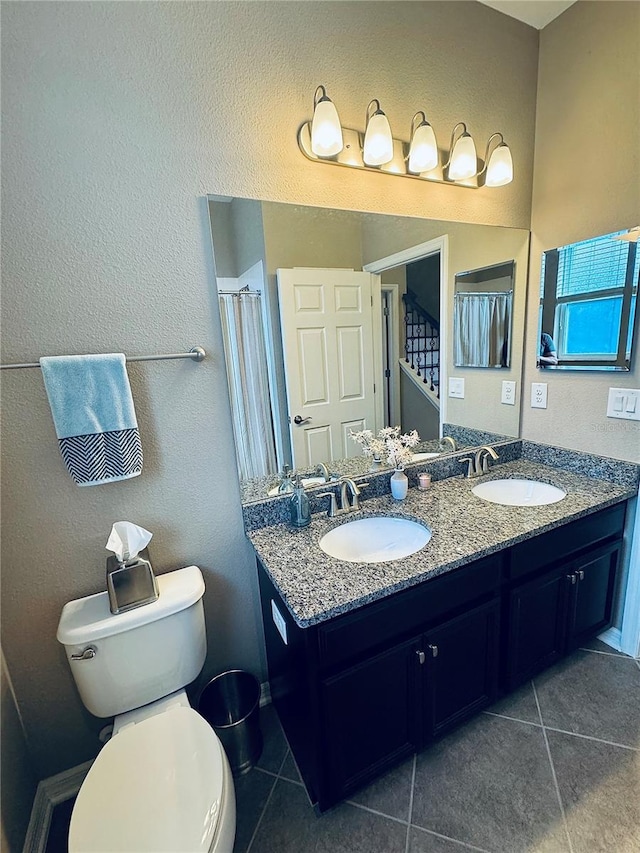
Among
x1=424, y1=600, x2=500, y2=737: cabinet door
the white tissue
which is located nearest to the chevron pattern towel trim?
the white tissue

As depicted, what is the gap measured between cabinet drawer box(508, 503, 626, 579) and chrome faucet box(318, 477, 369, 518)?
0.60 m

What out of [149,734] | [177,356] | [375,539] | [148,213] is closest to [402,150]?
[148,213]

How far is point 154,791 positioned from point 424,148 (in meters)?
2.20

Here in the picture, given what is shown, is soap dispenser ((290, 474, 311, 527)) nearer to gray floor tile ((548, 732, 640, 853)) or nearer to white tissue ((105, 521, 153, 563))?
white tissue ((105, 521, 153, 563))

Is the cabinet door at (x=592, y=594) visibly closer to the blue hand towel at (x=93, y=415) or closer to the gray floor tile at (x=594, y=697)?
the gray floor tile at (x=594, y=697)

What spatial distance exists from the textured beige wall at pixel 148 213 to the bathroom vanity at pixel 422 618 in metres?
0.41

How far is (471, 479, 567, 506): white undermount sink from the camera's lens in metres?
1.76

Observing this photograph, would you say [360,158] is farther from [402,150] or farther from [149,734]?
[149,734]

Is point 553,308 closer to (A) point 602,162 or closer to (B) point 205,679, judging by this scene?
(A) point 602,162

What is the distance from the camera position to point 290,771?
4.52 ft

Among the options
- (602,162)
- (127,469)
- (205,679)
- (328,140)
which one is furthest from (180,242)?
(602,162)

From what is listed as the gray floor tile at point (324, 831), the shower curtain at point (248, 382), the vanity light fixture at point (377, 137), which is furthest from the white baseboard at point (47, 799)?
the vanity light fixture at point (377, 137)

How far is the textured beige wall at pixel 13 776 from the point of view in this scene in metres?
1.04

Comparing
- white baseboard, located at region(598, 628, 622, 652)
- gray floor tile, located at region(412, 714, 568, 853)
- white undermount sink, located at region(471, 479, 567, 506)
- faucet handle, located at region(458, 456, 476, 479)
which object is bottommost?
gray floor tile, located at region(412, 714, 568, 853)
